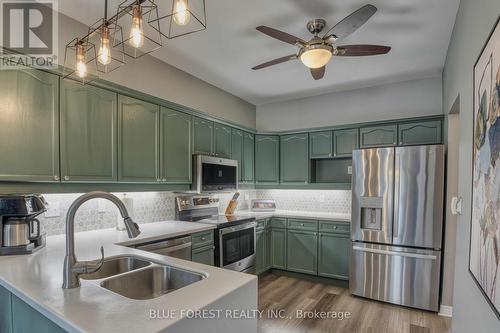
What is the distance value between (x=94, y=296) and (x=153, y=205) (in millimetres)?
2048

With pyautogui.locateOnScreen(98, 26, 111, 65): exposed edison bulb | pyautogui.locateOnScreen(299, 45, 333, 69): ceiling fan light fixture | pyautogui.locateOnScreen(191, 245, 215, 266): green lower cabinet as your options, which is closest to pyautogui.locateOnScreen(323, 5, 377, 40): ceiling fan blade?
pyautogui.locateOnScreen(299, 45, 333, 69): ceiling fan light fixture

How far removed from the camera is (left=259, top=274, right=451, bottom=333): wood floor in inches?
98.7

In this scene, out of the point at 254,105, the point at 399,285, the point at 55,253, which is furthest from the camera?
the point at 254,105

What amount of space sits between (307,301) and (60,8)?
3.71 meters

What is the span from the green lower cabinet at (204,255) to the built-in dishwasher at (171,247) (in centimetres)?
9

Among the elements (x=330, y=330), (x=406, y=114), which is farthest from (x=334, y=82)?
(x=330, y=330)

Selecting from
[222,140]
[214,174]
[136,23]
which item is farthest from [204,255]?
[136,23]

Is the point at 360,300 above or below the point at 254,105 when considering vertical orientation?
below

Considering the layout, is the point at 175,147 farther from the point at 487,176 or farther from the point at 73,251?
the point at 487,176

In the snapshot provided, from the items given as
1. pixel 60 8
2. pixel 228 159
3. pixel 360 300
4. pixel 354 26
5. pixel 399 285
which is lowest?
pixel 360 300

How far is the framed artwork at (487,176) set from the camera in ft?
3.41

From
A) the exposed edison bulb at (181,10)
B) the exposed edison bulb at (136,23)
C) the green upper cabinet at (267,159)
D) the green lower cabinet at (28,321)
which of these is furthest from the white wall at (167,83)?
the green lower cabinet at (28,321)

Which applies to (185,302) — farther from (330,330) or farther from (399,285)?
(399,285)

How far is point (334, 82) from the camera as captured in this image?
375 cm
